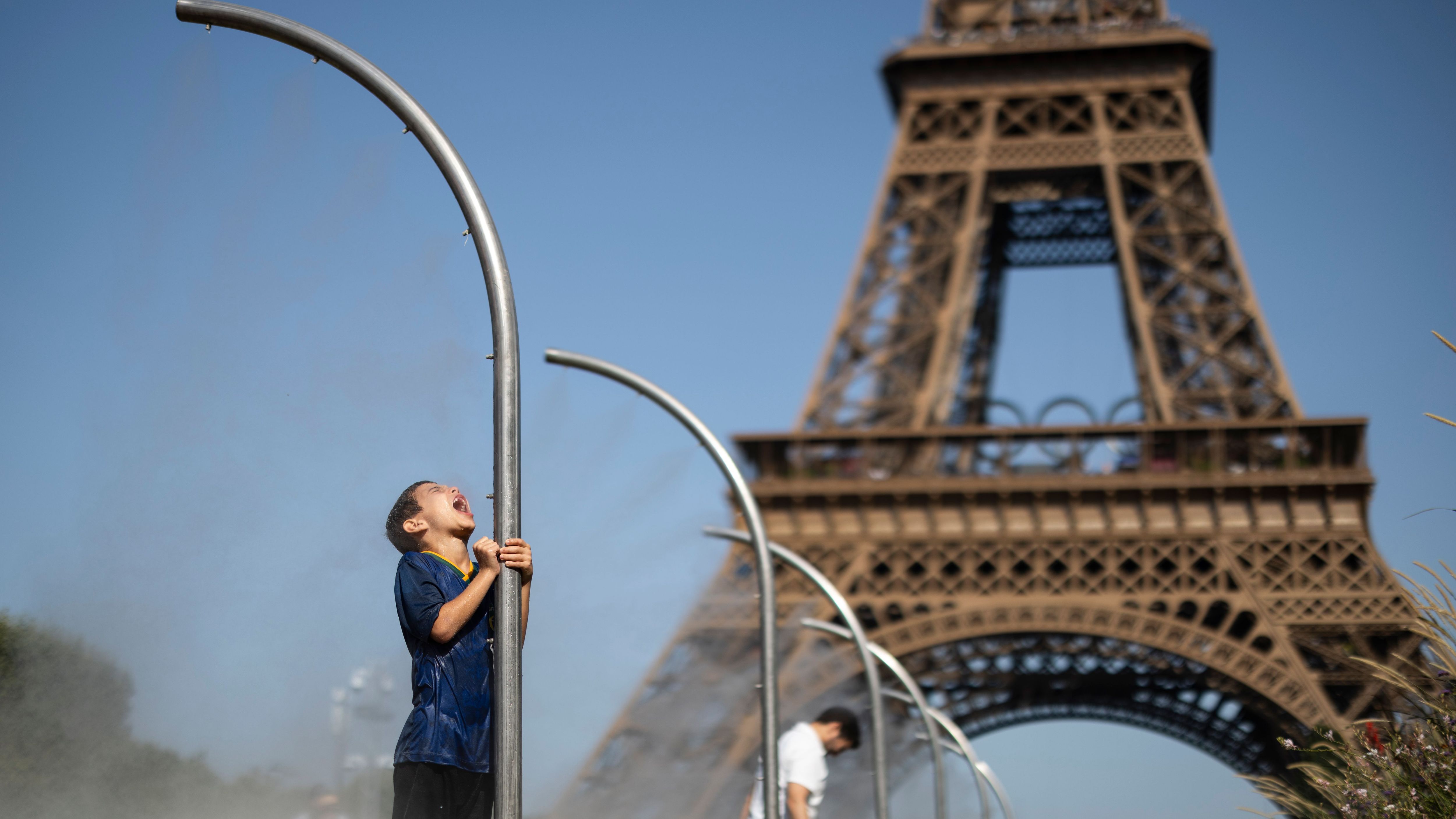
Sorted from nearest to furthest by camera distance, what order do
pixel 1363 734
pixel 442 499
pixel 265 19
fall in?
1. pixel 442 499
2. pixel 265 19
3. pixel 1363 734

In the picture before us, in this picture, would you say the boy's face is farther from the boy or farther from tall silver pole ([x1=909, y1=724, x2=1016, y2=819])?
tall silver pole ([x1=909, y1=724, x2=1016, y2=819])

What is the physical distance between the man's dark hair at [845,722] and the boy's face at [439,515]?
161 inches

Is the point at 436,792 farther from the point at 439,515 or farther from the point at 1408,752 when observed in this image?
the point at 1408,752

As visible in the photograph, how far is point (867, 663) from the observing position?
1509cm

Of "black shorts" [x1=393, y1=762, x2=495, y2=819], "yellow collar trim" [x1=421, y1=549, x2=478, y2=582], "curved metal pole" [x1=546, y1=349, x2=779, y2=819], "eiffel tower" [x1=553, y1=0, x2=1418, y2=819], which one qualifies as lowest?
"black shorts" [x1=393, y1=762, x2=495, y2=819]

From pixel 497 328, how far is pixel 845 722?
4057mm

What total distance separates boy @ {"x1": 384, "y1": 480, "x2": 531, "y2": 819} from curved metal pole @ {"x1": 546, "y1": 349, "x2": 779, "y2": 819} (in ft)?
19.1

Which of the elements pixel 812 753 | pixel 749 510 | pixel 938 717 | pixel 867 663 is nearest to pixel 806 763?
pixel 812 753

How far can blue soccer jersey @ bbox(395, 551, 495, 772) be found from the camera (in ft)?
14.5

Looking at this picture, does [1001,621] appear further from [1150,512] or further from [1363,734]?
[1363,734]

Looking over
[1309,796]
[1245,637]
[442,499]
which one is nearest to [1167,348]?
[1245,637]

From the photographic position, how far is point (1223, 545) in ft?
86.5

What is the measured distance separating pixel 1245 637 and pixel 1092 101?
12.0 m

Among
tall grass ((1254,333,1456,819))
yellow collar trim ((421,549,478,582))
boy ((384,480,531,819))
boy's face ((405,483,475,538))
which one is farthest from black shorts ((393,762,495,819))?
tall grass ((1254,333,1456,819))
